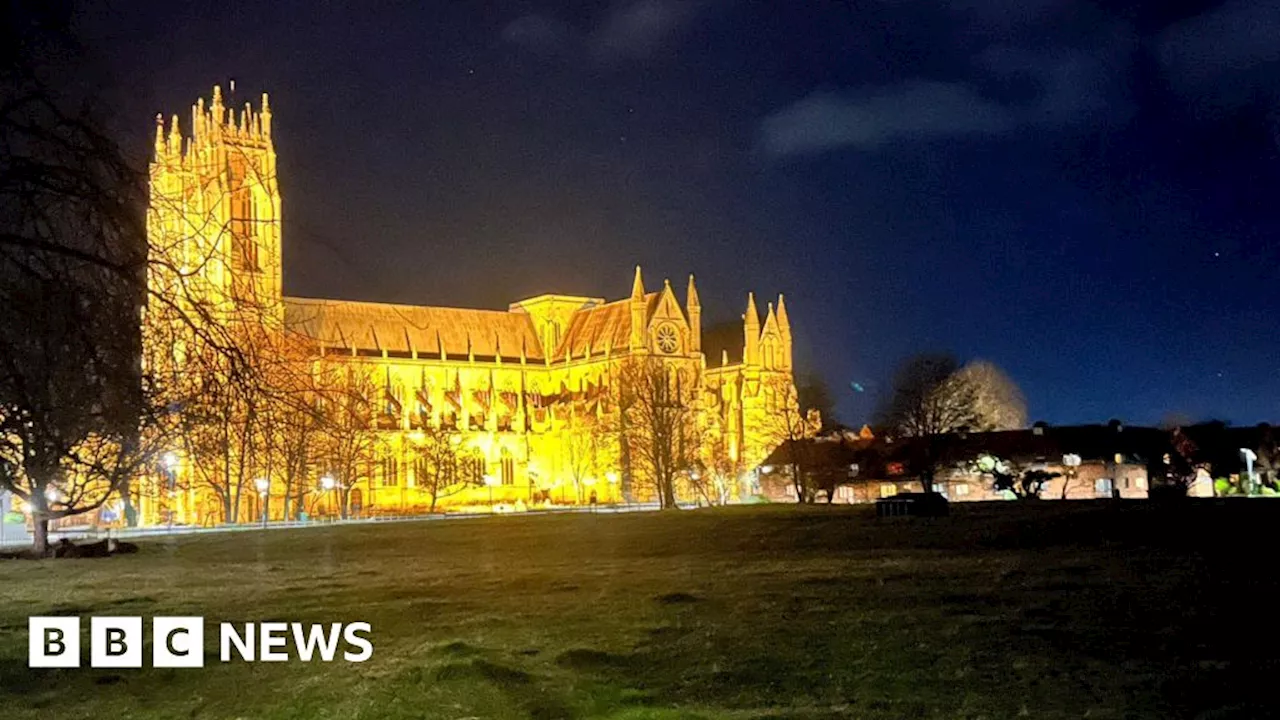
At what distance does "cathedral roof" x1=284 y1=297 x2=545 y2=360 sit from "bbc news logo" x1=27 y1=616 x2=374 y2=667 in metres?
134

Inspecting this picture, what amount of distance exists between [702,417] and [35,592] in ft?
450

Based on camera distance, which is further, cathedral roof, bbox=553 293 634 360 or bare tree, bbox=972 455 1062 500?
cathedral roof, bbox=553 293 634 360

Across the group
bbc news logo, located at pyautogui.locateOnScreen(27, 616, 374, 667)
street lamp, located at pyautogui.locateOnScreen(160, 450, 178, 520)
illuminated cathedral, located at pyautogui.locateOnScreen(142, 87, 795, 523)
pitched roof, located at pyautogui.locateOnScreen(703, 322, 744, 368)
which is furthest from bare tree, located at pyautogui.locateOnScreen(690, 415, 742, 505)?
bbc news logo, located at pyautogui.locateOnScreen(27, 616, 374, 667)

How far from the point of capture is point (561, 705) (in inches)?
621

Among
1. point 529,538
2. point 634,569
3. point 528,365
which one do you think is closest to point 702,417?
point 528,365

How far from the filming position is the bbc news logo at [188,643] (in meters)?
19.9

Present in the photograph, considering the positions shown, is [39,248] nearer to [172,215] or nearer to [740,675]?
[172,215]

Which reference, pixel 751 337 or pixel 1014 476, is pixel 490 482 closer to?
pixel 751 337

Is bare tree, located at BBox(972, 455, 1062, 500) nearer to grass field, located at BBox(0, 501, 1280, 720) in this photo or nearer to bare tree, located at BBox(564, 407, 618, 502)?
grass field, located at BBox(0, 501, 1280, 720)

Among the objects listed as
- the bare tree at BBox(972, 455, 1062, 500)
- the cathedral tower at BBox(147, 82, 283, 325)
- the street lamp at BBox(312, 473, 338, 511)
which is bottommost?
the bare tree at BBox(972, 455, 1062, 500)

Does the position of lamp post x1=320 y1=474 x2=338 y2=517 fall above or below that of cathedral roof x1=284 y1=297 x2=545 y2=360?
below

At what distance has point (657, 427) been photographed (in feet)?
358

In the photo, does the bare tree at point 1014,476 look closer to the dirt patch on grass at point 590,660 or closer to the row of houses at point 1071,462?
the row of houses at point 1071,462

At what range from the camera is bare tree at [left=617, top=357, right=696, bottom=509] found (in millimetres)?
105312
